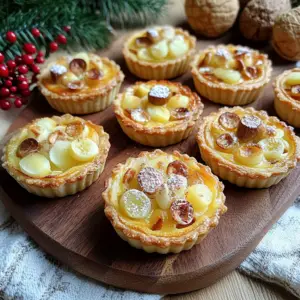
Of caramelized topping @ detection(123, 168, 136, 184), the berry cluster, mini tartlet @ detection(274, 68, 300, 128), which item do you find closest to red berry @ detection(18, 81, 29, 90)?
the berry cluster

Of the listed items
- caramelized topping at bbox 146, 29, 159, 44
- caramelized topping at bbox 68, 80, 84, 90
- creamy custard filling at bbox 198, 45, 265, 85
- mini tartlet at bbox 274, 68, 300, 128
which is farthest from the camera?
caramelized topping at bbox 146, 29, 159, 44

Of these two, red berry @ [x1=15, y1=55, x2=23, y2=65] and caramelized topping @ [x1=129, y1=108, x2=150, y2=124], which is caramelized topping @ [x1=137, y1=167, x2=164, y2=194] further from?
red berry @ [x1=15, y1=55, x2=23, y2=65]

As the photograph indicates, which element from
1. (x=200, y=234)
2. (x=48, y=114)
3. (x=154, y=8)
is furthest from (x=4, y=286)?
(x=154, y=8)

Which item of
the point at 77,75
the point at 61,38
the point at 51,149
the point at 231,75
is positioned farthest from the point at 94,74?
the point at 231,75

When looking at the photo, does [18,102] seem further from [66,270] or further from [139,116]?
[66,270]

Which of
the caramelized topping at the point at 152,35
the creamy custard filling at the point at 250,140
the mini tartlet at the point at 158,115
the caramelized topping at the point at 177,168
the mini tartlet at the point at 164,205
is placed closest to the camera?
the mini tartlet at the point at 164,205

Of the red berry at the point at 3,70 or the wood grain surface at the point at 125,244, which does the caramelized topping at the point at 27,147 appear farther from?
the red berry at the point at 3,70

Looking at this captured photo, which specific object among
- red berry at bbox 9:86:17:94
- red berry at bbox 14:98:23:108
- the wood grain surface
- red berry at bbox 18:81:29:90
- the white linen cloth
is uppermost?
red berry at bbox 18:81:29:90

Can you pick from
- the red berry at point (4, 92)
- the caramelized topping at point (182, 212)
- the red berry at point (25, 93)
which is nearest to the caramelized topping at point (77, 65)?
the red berry at point (25, 93)
